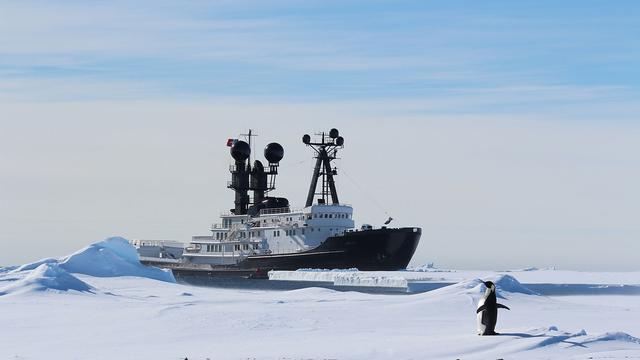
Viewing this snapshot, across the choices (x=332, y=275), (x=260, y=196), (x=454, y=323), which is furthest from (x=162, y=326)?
(x=260, y=196)

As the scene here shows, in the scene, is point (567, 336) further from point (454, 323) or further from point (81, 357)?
point (81, 357)

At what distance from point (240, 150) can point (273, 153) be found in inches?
133

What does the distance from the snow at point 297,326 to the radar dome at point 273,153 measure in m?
49.4

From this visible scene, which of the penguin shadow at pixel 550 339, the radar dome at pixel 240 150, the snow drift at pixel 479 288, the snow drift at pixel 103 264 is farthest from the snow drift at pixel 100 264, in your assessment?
the radar dome at pixel 240 150

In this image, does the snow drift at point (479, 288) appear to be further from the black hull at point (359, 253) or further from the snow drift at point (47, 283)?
the black hull at point (359, 253)

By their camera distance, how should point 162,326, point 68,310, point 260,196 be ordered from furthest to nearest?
point 260,196, point 68,310, point 162,326

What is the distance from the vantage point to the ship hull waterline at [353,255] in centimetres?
7650

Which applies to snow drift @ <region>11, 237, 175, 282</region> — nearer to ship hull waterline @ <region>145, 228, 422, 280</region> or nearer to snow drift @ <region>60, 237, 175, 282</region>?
snow drift @ <region>60, 237, 175, 282</region>

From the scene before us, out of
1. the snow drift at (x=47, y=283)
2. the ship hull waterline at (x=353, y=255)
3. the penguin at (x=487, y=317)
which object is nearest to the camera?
the penguin at (x=487, y=317)

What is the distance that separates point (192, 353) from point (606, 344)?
8.54 metres

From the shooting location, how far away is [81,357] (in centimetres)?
1992

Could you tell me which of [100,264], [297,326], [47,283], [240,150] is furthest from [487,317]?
[240,150]

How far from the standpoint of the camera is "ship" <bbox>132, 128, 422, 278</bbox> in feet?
253

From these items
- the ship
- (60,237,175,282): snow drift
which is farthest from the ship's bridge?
(60,237,175,282): snow drift
